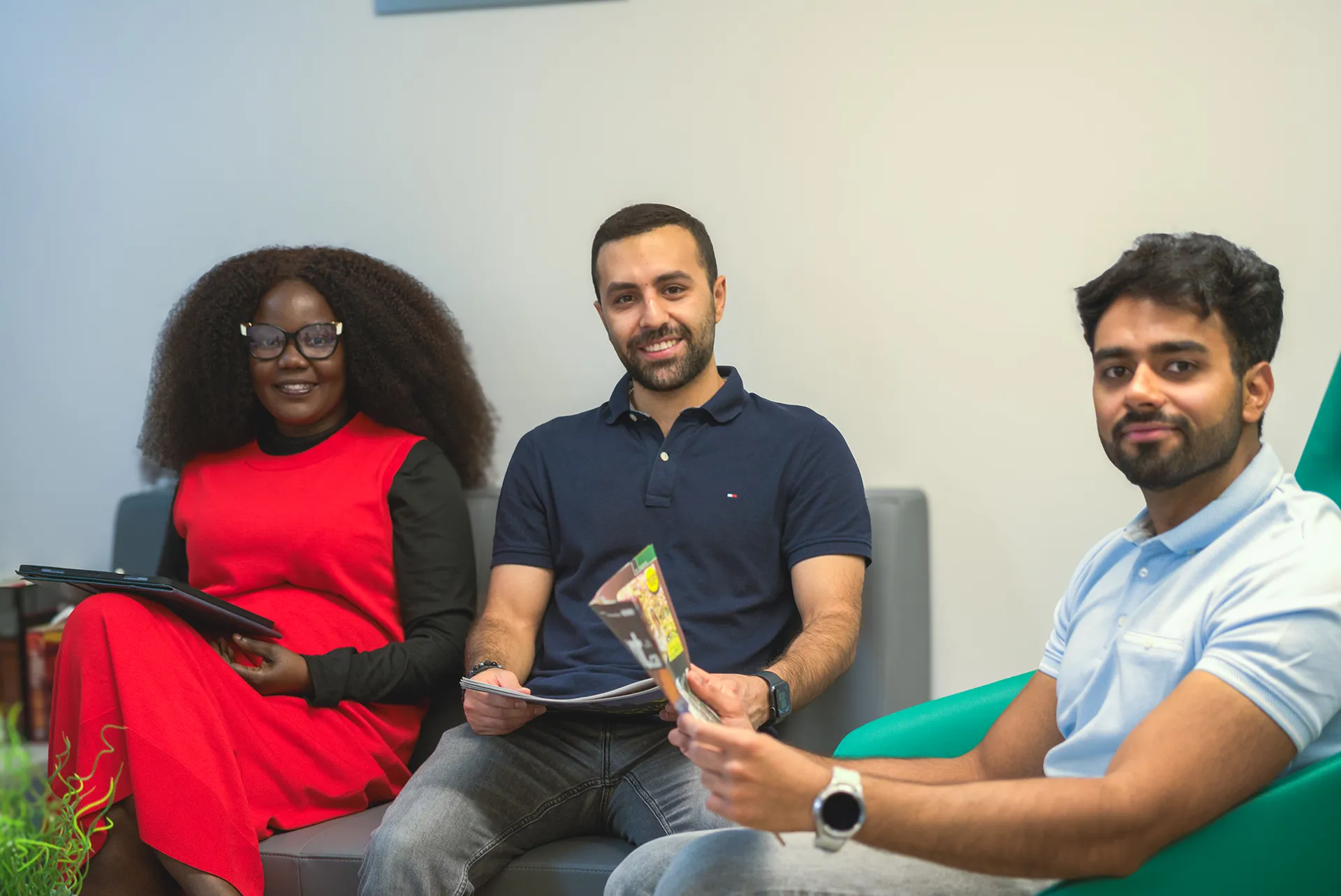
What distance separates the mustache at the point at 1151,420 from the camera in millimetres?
1386

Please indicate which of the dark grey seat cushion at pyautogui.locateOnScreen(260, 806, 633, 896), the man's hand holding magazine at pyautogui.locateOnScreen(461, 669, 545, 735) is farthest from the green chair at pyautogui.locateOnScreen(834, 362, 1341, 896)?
the man's hand holding magazine at pyautogui.locateOnScreen(461, 669, 545, 735)

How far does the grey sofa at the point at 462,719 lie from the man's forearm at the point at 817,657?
23 cm

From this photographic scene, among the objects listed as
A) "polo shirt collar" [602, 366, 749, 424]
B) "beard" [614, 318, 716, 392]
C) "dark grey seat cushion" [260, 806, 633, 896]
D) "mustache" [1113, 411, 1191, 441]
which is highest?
"beard" [614, 318, 716, 392]

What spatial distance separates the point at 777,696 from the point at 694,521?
42 centimetres

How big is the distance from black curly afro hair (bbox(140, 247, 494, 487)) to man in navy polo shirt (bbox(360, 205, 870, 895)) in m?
0.34

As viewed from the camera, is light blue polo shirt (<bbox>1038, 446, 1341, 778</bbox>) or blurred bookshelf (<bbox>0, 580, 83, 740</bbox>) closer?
light blue polo shirt (<bbox>1038, 446, 1341, 778</bbox>)

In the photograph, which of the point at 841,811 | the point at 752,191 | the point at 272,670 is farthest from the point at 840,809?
the point at 752,191

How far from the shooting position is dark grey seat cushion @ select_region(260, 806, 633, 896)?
196cm

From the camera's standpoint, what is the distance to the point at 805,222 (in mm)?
2643

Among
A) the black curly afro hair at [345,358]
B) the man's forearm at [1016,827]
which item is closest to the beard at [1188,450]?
the man's forearm at [1016,827]

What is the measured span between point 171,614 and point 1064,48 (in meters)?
2.13

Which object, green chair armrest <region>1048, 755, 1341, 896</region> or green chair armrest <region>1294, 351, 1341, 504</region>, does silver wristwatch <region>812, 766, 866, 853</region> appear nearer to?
green chair armrest <region>1048, 755, 1341, 896</region>

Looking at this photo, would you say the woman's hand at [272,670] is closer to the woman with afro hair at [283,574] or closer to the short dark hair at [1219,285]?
the woman with afro hair at [283,574]

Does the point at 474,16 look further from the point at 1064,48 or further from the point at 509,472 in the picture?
the point at 1064,48
